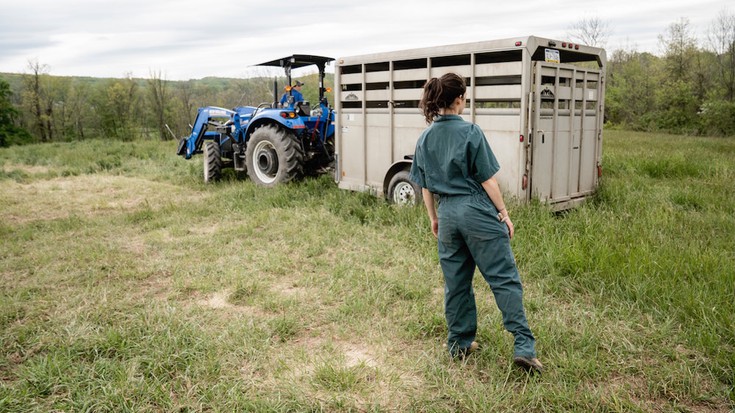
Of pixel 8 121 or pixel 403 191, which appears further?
pixel 8 121

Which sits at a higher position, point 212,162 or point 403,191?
point 212,162

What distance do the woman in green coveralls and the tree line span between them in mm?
23634

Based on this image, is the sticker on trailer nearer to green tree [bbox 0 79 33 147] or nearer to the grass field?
the grass field

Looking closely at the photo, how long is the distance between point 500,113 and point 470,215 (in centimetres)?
342

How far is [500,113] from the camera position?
20.0ft

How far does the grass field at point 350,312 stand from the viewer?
295 centimetres

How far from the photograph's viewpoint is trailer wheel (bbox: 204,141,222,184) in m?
10.7

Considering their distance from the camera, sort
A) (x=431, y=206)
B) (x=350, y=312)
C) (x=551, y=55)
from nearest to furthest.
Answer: (x=431, y=206)
(x=350, y=312)
(x=551, y=55)

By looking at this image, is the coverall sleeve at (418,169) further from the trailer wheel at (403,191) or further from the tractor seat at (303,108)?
the tractor seat at (303,108)

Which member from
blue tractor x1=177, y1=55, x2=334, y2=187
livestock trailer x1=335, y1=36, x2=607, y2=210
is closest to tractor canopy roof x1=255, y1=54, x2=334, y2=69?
blue tractor x1=177, y1=55, x2=334, y2=187

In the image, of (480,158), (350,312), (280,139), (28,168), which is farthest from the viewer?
(28,168)

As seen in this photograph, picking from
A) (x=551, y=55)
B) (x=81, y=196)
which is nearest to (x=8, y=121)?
(x=81, y=196)

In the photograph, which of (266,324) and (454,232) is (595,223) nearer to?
(454,232)

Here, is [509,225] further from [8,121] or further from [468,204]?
[8,121]
